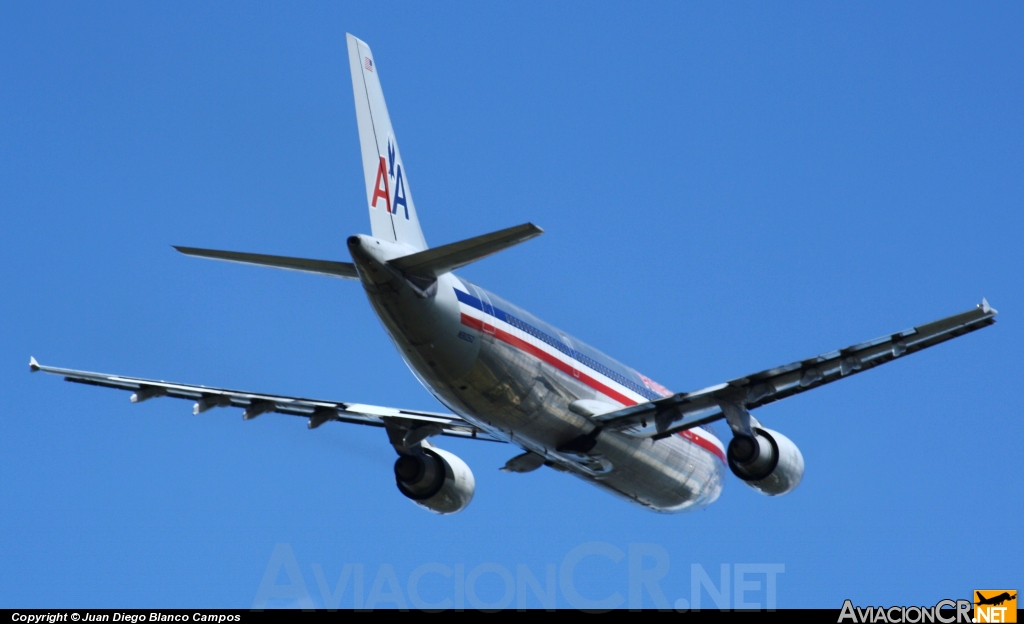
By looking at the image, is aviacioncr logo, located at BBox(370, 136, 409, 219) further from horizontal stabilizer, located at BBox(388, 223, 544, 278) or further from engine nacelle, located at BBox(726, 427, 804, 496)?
engine nacelle, located at BBox(726, 427, 804, 496)

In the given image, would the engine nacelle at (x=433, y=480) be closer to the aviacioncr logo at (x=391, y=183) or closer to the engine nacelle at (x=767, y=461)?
the engine nacelle at (x=767, y=461)

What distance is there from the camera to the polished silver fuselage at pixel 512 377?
29125 mm

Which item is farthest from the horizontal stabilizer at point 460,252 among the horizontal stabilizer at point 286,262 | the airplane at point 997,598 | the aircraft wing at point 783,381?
the airplane at point 997,598

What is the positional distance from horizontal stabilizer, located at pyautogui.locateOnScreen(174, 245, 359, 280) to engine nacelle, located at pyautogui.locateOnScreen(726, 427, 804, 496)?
34.8ft

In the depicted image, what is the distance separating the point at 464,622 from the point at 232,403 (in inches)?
364

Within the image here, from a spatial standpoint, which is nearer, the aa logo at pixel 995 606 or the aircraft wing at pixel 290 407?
the aa logo at pixel 995 606

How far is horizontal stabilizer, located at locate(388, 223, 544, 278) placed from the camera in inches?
1003

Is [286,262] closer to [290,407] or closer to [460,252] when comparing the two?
[460,252]

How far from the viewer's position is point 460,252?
2747cm

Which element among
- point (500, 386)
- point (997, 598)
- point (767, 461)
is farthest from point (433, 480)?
point (997, 598)

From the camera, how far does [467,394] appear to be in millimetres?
31062

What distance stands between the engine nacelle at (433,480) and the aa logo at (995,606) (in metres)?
14.0

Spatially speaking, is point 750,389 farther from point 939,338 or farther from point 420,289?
point 420,289

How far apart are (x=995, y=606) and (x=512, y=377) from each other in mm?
10961
